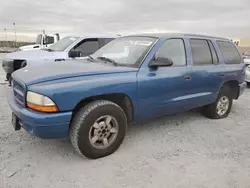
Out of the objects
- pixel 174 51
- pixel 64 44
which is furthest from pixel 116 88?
pixel 64 44

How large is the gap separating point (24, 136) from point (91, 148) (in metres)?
1.37

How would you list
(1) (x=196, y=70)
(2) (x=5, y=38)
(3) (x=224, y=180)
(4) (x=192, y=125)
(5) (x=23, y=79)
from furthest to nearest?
(2) (x=5, y=38) < (4) (x=192, y=125) < (1) (x=196, y=70) < (5) (x=23, y=79) < (3) (x=224, y=180)

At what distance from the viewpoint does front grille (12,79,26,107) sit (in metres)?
3.05

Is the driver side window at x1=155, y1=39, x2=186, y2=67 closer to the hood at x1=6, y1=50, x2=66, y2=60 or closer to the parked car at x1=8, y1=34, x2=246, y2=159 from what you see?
the parked car at x1=8, y1=34, x2=246, y2=159

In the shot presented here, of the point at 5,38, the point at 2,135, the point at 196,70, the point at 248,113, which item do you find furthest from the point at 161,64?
the point at 5,38

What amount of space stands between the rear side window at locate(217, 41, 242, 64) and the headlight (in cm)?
364

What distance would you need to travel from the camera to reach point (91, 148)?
322 centimetres

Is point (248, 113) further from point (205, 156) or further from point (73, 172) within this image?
point (73, 172)

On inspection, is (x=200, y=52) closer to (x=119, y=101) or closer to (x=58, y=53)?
(x=119, y=101)

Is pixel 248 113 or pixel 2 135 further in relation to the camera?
pixel 248 113

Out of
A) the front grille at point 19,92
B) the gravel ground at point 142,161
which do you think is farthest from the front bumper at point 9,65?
the front grille at point 19,92

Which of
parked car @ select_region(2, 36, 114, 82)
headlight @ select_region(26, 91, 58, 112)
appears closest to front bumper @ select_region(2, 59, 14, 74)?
parked car @ select_region(2, 36, 114, 82)

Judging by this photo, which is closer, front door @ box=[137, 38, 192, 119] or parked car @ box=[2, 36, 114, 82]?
front door @ box=[137, 38, 192, 119]

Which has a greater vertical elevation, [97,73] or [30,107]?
[97,73]
